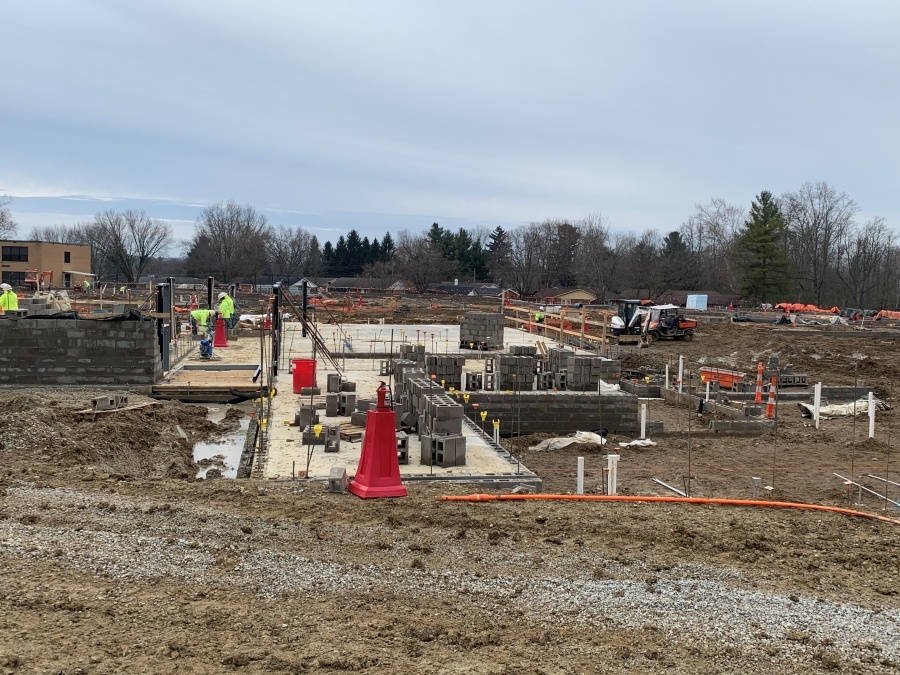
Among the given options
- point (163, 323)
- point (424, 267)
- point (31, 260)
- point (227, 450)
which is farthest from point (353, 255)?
point (227, 450)

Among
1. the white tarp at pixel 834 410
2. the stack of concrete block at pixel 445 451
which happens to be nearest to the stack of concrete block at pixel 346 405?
the stack of concrete block at pixel 445 451

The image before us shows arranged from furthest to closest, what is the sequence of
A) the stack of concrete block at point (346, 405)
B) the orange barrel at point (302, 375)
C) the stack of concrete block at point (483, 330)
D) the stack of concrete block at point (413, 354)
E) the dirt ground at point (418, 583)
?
1. the stack of concrete block at point (483, 330)
2. the stack of concrete block at point (413, 354)
3. the orange barrel at point (302, 375)
4. the stack of concrete block at point (346, 405)
5. the dirt ground at point (418, 583)

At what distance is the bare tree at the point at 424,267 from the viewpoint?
264ft

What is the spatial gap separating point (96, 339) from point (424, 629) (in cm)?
1381

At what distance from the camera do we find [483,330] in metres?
27.5

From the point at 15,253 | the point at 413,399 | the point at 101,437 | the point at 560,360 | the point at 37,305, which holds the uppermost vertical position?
the point at 15,253

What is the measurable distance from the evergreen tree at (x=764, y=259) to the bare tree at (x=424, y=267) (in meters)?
30.7

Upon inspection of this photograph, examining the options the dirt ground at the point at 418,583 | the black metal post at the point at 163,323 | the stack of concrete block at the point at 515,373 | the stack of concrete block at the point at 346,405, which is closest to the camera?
the dirt ground at the point at 418,583

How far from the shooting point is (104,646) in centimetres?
430

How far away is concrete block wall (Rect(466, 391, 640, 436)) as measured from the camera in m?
16.0

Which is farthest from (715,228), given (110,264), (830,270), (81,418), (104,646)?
(104,646)

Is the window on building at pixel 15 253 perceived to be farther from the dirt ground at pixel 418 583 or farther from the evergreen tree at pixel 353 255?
the dirt ground at pixel 418 583

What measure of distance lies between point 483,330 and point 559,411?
11725mm

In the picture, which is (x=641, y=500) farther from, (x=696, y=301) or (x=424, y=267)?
(x=424, y=267)
